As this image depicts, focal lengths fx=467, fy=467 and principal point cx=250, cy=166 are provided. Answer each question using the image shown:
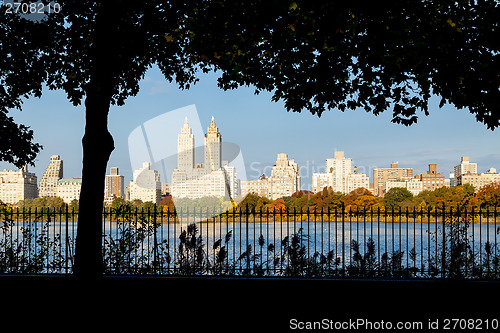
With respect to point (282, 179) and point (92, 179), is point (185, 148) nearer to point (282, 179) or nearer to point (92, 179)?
point (92, 179)

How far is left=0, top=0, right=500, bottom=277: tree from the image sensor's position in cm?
863

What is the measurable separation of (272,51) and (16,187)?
379 ft

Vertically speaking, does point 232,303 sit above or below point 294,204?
below

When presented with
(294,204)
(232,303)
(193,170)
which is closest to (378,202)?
(294,204)

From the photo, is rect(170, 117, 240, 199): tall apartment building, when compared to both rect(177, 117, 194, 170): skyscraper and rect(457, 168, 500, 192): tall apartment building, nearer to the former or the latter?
rect(177, 117, 194, 170): skyscraper

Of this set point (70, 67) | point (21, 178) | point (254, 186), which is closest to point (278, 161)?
point (254, 186)

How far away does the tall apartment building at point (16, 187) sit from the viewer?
354ft

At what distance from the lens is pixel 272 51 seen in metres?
9.97

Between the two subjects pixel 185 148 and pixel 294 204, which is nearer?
pixel 185 148

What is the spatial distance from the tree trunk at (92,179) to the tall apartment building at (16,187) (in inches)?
4228

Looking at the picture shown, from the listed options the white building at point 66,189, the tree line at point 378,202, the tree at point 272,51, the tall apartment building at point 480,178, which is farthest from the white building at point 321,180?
the tree at point 272,51

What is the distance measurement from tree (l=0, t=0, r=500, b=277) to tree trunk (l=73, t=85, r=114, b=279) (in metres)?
0.02

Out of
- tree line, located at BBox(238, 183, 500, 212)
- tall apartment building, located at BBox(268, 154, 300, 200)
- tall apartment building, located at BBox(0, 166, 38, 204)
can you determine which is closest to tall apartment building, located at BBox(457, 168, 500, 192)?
tree line, located at BBox(238, 183, 500, 212)

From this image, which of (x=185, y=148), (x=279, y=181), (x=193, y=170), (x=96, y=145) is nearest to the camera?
(x=96, y=145)
